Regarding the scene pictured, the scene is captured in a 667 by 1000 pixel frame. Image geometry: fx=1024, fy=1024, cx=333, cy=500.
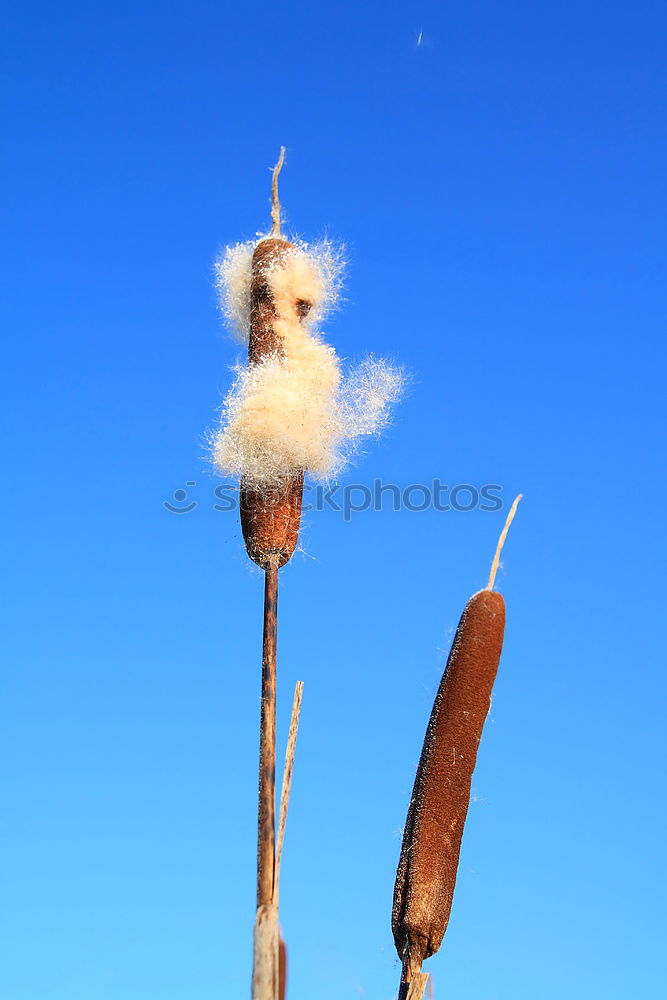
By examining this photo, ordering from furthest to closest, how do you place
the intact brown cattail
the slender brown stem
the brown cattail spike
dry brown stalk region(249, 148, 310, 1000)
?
the intact brown cattail < the slender brown stem < the brown cattail spike < dry brown stalk region(249, 148, 310, 1000)

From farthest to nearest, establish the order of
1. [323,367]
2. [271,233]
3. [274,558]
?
[271,233], [323,367], [274,558]

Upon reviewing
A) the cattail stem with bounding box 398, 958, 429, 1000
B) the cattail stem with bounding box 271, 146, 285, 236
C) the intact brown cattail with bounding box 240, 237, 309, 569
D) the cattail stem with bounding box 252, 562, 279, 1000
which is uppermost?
the cattail stem with bounding box 271, 146, 285, 236

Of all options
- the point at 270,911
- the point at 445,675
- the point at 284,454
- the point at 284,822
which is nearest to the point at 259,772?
the point at 284,822

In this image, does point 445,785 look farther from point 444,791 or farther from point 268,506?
point 268,506

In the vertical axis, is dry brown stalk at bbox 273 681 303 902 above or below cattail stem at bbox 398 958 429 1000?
above

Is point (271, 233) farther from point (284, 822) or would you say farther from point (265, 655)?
point (284, 822)

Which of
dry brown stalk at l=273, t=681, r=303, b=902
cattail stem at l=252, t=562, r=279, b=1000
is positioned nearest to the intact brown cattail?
cattail stem at l=252, t=562, r=279, b=1000

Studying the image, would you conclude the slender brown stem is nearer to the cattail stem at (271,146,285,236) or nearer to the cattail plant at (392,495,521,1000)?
the cattail plant at (392,495,521,1000)
